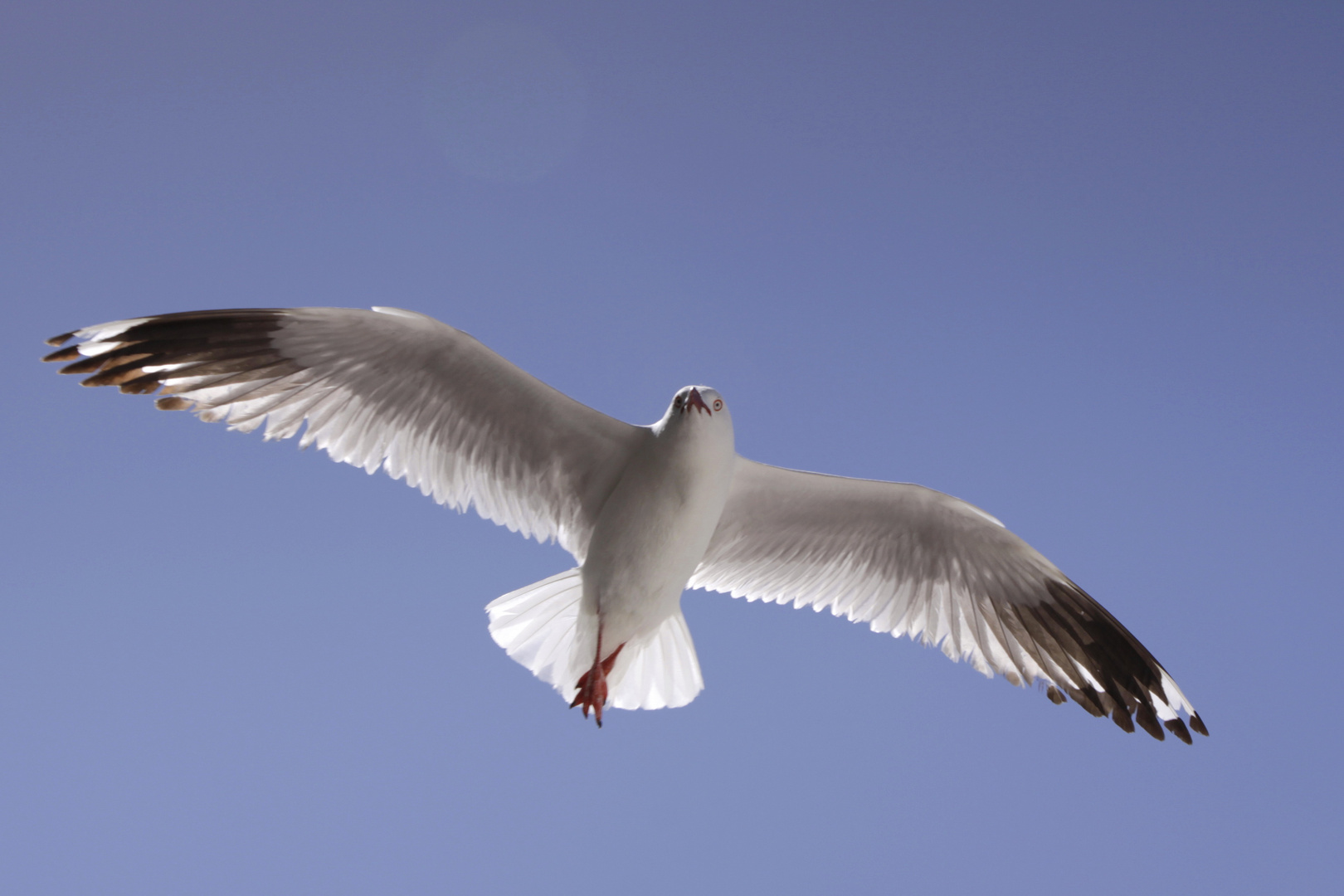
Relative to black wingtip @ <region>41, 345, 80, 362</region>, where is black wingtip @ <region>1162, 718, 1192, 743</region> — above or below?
below

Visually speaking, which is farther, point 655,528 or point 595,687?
point 595,687

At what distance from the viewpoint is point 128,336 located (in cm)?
360

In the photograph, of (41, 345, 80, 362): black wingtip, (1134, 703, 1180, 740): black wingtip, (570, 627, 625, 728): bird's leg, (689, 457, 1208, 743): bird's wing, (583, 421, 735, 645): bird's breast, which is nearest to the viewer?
(41, 345, 80, 362): black wingtip

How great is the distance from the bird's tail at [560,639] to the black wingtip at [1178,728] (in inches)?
84.1

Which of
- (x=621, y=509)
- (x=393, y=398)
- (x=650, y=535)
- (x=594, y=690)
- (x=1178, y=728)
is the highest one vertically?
(x=393, y=398)

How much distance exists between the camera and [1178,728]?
4.31 meters

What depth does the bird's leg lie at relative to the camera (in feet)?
13.8

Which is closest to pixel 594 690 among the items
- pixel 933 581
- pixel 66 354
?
pixel 933 581

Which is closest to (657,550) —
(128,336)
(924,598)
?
(924,598)

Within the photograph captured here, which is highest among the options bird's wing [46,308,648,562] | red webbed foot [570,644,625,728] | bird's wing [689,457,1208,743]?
bird's wing [46,308,648,562]

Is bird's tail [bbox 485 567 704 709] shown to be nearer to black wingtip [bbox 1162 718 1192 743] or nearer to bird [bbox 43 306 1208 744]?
bird [bbox 43 306 1208 744]

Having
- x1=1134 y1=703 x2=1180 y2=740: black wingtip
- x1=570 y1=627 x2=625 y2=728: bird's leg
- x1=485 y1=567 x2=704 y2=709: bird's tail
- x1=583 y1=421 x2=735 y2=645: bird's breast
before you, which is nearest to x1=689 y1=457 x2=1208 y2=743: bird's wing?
x1=1134 y1=703 x2=1180 y2=740: black wingtip

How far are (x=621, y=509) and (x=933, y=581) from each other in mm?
1689

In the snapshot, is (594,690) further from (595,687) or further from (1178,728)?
(1178,728)
